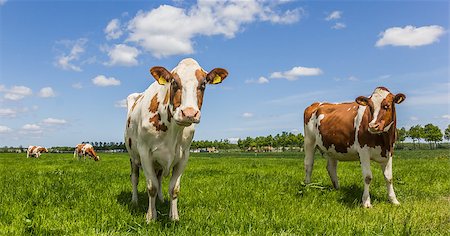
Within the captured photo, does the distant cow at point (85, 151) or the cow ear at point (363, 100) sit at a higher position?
the cow ear at point (363, 100)

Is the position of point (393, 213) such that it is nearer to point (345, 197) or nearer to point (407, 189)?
point (345, 197)

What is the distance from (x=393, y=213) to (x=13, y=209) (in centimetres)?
632

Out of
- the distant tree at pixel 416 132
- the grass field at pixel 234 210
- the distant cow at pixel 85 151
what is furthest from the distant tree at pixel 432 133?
the grass field at pixel 234 210

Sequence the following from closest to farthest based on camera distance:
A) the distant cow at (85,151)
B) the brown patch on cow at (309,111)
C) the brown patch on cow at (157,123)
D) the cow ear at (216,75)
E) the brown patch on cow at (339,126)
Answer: the cow ear at (216,75) → the brown patch on cow at (157,123) → the brown patch on cow at (339,126) → the brown patch on cow at (309,111) → the distant cow at (85,151)

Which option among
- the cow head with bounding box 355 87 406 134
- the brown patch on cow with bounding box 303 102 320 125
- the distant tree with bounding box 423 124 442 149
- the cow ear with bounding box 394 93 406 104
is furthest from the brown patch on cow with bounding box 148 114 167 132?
the distant tree with bounding box 423 124 442 149

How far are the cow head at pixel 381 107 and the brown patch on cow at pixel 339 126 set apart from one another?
768mm

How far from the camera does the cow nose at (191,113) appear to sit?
4648mm

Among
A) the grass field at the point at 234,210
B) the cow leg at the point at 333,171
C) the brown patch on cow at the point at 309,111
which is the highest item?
the brown patch on cow at the point at 309,111

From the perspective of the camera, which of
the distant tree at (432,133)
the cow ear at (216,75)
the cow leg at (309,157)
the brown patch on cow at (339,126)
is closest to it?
the cow ear at (216,75)

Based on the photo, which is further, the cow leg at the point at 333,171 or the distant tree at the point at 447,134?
the distant tree at the point at 447,134

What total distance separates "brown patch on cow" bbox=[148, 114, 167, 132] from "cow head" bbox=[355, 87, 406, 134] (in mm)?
3999

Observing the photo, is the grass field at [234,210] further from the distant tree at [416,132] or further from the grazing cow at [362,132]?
the distant tree at [416,132]

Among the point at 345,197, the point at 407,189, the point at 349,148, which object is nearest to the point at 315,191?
the point at 345,197

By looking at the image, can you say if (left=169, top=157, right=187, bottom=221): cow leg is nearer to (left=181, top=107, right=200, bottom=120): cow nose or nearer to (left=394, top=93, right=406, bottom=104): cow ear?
(left=181, top=107, right=200, bottom=120): cow nose
